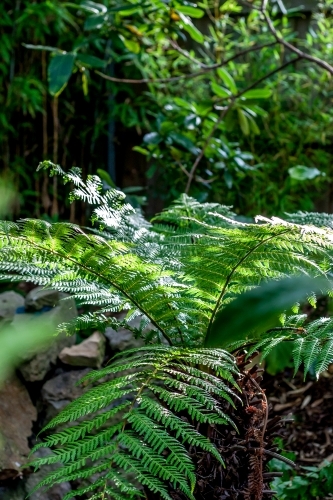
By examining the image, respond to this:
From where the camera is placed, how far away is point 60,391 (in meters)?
1.93

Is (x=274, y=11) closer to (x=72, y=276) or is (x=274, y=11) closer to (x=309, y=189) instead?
(x=309, y=189)

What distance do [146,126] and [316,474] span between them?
2.02 meters

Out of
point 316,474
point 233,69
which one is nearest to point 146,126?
point 233,69

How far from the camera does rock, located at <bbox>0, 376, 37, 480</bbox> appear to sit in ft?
5.36

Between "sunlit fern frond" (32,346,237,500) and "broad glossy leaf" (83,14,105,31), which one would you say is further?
"broad glossy leaf" (83,14,105,31)

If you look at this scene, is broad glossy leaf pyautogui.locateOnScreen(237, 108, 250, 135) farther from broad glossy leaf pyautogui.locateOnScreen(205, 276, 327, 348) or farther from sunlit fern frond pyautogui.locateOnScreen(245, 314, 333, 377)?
broad glossy leaf pyautogui.locateOnScreen(205, 276, 327, 348)

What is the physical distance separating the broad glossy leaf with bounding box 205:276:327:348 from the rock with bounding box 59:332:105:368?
1.60 metres

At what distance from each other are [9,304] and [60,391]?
41 cm

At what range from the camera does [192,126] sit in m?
2.47

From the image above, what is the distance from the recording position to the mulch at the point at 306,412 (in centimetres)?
207

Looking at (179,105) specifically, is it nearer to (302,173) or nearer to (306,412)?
(302,173)

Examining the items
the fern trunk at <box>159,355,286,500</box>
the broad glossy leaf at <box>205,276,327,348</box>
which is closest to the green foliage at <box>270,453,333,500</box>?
the fern trunk at <box>159,355,286,500</box>

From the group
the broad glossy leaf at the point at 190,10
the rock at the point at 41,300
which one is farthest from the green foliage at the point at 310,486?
the broad glossy leaf at the point at 190,10

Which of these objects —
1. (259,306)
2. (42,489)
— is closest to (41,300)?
(42,489)
